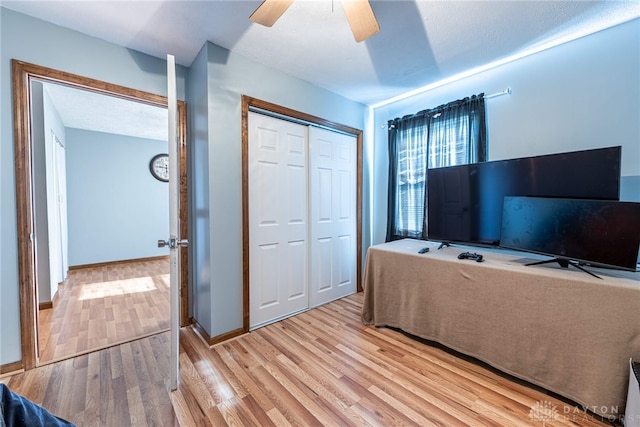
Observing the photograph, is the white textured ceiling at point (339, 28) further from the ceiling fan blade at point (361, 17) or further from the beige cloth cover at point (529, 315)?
the beige cloth cover at point (529, 315)

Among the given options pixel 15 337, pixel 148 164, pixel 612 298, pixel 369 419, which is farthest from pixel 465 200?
pixel 148 164

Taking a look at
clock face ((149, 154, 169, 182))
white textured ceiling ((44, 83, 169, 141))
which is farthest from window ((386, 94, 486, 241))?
clock face ((149, 154, 169, 182))

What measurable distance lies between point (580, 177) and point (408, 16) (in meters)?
1.58

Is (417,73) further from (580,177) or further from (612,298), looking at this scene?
(612,298)

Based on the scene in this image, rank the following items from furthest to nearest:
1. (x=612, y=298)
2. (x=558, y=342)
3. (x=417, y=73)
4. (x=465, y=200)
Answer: (x=417, y=73) → (x=465, y=200) → (x=558, y=342) → (x=612, y=298)

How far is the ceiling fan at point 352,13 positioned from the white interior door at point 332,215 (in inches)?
53.3

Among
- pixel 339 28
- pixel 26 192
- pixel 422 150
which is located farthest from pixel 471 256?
pixel 26 192

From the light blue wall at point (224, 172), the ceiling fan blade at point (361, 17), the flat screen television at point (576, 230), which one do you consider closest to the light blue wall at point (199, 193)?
the light blue wall at point (224, 172)

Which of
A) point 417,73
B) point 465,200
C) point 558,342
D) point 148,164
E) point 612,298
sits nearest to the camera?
point 612,298

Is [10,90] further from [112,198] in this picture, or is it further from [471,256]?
[112,198]

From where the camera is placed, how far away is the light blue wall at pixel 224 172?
211cm

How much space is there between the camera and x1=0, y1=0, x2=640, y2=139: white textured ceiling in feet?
5.50

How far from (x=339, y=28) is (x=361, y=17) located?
55 cm

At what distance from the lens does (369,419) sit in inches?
55.2
